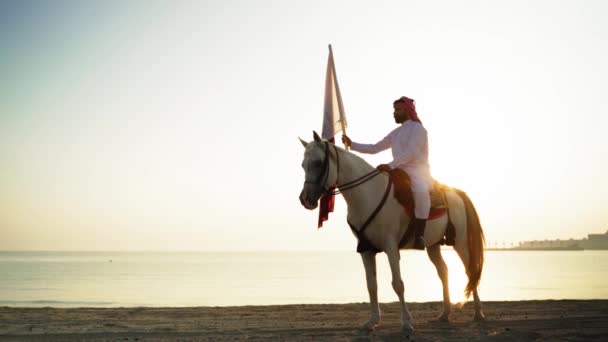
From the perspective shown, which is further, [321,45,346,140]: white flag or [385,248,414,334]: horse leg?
[321,45,346,140]: white flag

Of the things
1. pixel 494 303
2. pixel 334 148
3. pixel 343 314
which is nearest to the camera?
pixel 334 148

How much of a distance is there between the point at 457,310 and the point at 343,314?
8.49 feet

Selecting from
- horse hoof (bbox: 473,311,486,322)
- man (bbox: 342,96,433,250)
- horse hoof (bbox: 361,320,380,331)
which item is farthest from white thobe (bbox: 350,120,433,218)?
horse hoof (bbox: 473,311,486,322)

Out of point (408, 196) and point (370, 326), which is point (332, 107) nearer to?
point (408, 196)

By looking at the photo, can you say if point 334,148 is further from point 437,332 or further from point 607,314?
point 607,314

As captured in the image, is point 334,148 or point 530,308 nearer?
point 334,148

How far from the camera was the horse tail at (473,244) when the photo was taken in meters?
9.98

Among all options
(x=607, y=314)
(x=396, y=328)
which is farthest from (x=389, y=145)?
(x=607, y=314)

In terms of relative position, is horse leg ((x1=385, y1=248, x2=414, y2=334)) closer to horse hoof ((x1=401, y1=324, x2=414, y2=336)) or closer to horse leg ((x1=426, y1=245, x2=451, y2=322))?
horse hoof ((x1=401, y1=324, x2=414, y2=336))

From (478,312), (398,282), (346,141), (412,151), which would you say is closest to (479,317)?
(478,312)

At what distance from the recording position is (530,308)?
483 inches

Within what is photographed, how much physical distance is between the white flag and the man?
0.27m

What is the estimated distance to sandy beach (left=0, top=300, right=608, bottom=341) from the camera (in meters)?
8.13

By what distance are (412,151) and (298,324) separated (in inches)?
137
